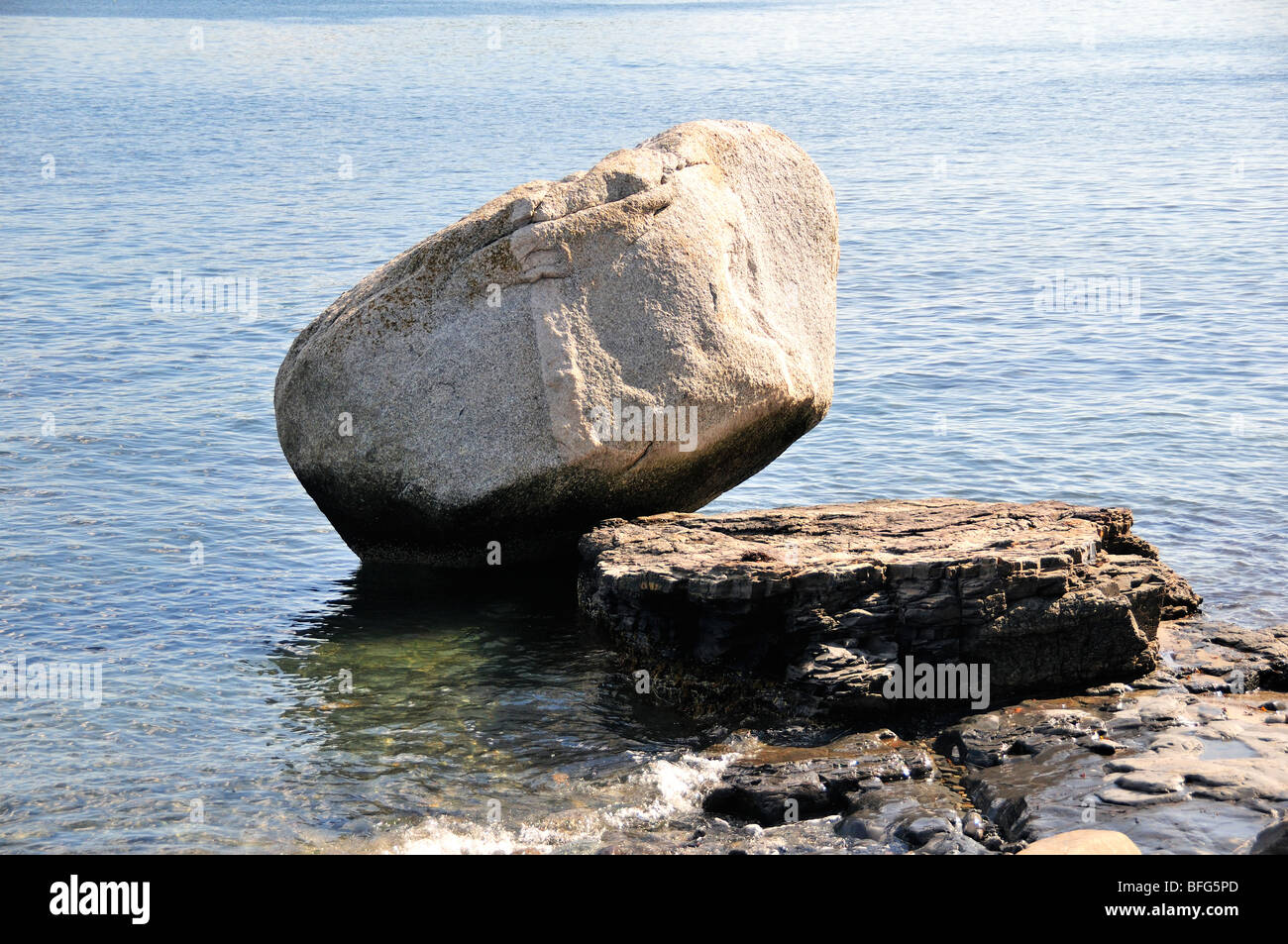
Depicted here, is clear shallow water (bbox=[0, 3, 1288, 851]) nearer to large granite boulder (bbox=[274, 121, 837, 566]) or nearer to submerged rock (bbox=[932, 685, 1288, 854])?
large granite boulder (bbox=[274, 121, 837, 566])

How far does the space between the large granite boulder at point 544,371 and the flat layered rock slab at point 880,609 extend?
1.45 meters

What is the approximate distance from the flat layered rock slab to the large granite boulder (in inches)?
57.0

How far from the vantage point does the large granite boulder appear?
536 inches

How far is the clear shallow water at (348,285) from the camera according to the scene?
37.9 ft

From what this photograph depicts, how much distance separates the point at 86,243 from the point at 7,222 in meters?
3.23

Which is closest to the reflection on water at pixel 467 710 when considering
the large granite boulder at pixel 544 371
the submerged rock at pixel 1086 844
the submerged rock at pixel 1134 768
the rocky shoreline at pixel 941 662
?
the rocky shoreline at pixel 941 662

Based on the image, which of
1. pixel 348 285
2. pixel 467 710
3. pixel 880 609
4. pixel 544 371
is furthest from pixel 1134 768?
pixel 348 285

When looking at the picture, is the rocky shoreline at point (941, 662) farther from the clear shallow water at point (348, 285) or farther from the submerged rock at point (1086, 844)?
the clear shallow water at point (348, 285)

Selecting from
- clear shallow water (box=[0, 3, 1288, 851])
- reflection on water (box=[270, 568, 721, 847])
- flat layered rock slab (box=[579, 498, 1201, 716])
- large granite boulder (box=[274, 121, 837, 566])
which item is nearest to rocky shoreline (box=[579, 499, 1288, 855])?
flat layered rock slab (box=[579, 498, 1201, 716])
